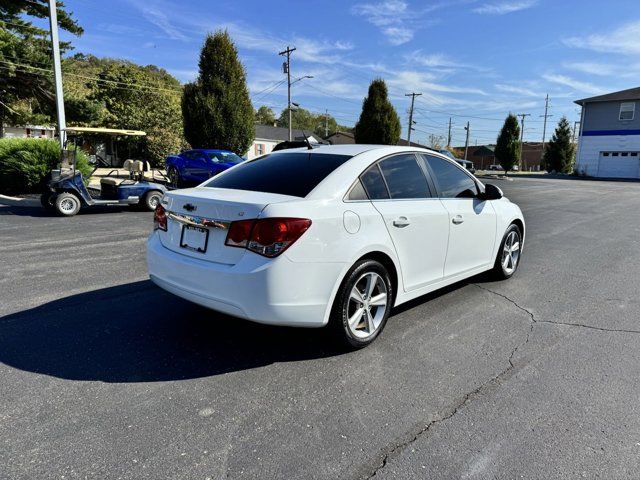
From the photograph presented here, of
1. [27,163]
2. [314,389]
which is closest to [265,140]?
[27,163]

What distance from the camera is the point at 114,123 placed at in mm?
35469

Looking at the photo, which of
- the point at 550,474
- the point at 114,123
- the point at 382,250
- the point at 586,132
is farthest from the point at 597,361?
the point at 586,132

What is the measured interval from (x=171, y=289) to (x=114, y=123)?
3646 centimetres

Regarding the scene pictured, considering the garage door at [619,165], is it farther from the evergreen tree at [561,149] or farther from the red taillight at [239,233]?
the red taillight at [239,233]

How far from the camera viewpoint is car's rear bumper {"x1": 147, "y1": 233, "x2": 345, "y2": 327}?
117 inches

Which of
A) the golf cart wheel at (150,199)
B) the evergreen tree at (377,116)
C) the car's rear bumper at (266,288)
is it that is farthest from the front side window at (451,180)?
the evergreen tree at (377,116)

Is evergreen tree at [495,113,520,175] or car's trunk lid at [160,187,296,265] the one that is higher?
evergreen tree at [495,113,520,175]

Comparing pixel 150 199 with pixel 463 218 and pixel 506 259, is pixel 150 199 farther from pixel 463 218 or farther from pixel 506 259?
pixel 463 218

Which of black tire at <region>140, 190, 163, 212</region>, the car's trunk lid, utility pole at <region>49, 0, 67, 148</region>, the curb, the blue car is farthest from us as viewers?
the blue car

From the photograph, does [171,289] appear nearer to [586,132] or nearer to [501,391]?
[501,391]

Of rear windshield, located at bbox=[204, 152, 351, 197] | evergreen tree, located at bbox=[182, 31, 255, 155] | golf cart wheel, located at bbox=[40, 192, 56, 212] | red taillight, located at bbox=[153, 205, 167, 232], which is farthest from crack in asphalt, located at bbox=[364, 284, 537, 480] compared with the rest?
evergreen tree, located at bbox=[182, 31, 255, 155]

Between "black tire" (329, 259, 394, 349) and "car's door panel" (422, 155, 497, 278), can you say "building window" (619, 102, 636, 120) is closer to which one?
"car's door panel" (422, 155, 497, 278)

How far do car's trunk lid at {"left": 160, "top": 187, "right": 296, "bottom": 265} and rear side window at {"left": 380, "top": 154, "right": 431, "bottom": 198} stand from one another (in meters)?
1.03

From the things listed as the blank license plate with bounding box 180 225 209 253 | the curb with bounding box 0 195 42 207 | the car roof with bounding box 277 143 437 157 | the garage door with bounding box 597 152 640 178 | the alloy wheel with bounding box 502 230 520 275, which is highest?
the garage door with bounding box 597 152 640 178
